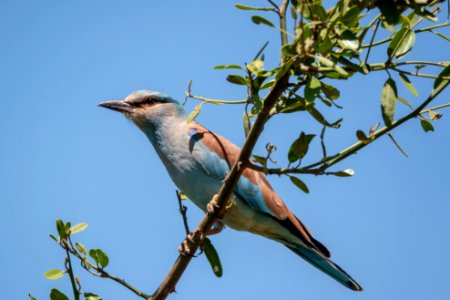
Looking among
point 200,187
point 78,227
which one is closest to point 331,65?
point 78,227

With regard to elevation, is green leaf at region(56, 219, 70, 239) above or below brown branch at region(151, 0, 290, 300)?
below

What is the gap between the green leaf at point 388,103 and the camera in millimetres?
2613

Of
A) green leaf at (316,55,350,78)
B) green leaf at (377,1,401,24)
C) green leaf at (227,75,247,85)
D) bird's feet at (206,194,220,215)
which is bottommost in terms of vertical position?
bird's feet at (206,194,220,215)

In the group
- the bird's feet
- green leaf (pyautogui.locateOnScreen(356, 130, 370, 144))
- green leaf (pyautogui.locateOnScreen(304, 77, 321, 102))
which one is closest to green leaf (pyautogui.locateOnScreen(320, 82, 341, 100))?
green leaf (pyautogui.locateOnScreen(304, 77, 321, 102))

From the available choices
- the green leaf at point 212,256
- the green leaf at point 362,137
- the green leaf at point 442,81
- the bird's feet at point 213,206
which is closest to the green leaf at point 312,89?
the green leaf at point 362,137

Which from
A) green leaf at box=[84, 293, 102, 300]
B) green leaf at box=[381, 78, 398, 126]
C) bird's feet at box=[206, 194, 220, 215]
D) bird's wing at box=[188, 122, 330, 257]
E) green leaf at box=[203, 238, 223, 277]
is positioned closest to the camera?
green leaf at box=[381, 78, 398, 126]

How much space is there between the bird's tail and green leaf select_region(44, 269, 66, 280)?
7.00 ft

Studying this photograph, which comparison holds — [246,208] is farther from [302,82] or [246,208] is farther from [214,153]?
[302,82]

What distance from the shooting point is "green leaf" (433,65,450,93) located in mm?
2704

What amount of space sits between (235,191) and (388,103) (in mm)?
2615

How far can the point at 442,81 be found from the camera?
2.72 m

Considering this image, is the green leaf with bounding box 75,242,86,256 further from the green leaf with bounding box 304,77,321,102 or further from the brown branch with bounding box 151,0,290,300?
the green leaf with bounding box 304,77,321,102

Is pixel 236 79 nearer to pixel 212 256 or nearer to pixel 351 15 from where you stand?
pixel 351 15

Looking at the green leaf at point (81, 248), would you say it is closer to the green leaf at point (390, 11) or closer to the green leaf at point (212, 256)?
the green leaf at point (212, 256)
